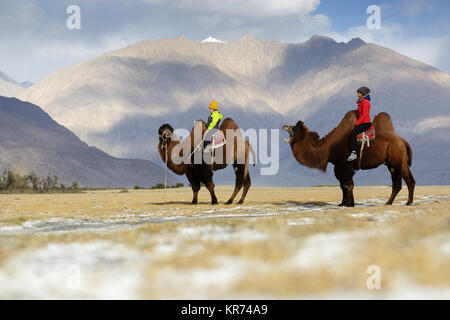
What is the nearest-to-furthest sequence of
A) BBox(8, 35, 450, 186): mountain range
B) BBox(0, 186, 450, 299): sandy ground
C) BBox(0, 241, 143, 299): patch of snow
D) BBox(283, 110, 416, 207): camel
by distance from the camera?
BBox(0, 186, 450, 299): sandy ground
BBox(0, 241, 143, 299): patch of snow
BBox(283, 110, 416, 207): camel
BBox(8, 35, 450, 186): mountain range

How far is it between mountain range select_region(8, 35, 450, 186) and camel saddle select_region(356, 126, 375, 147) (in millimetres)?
93028

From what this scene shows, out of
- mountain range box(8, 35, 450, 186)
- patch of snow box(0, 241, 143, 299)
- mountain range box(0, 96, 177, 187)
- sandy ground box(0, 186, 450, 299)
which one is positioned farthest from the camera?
mountain range box(8, 35, 450, 186)

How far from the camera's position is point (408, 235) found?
159 inches

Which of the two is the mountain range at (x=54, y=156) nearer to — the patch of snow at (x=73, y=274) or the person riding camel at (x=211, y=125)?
the person riding camel at (x=211, y=125)

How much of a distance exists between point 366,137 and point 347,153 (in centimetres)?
65

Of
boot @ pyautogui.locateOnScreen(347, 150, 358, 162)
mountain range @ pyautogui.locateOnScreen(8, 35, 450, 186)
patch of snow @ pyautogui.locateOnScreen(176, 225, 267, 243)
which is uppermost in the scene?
mountain range @ pyautogui.locateOnScreen(8, 35, 450, 186)

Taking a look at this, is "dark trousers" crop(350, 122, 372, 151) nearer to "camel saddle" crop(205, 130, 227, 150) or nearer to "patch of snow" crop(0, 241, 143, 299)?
"camel saddle" crop(205, 130, 227, 150)

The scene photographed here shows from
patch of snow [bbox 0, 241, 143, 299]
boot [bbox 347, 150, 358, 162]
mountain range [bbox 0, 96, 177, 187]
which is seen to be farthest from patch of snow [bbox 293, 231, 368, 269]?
mountain range [bbox 0, 96, 177, 187]

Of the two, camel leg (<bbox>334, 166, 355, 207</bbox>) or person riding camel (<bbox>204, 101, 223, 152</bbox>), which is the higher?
person riding camel (<bbox>204, 101, 223, 152</bbox>)

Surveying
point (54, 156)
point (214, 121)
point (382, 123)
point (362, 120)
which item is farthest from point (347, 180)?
point (54, 156)

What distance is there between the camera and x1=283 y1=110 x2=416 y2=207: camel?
39.8 feet

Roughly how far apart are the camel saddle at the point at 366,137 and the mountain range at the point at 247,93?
305ft

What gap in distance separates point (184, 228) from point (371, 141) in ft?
24.9

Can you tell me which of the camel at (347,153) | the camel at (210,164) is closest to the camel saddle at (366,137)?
the camel at (347,153)
